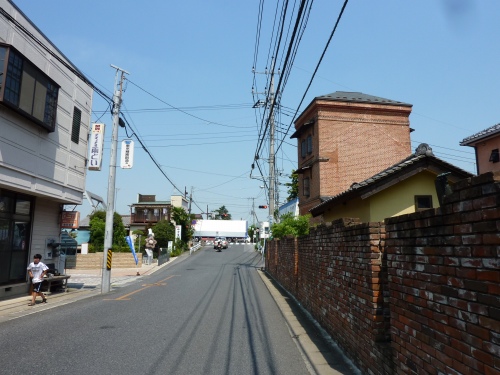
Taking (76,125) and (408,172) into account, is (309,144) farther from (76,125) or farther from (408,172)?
(408,172)

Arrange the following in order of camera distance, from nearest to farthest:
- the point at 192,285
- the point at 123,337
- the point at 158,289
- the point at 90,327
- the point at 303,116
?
the point at 123,337 < the point at 90,327 < the point at 158,289 < the point at 192,285 < the point at 303,116

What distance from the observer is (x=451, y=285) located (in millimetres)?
3367

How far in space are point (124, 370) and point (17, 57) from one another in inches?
406

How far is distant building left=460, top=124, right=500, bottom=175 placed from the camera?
17453mm

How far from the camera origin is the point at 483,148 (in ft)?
60.6

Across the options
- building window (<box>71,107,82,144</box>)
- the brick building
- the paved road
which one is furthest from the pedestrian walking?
the brick building

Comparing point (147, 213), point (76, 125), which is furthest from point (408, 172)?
point (147, 213)

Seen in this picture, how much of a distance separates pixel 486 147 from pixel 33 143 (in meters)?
18.1

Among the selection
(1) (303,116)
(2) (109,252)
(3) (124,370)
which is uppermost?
(1) (303,116)

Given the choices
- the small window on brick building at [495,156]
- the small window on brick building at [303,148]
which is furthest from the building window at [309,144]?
the small window on brick building at [495,156]

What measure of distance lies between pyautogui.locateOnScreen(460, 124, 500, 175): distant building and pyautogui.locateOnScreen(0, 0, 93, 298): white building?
54.7 feet

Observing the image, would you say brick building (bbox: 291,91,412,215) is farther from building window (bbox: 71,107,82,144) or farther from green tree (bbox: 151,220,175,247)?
green tree (bbox: 151,220,175,247)

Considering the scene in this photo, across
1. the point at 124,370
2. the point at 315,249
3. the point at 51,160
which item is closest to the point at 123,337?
the point at 124,370

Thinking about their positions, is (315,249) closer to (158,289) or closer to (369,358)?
(369,358)
